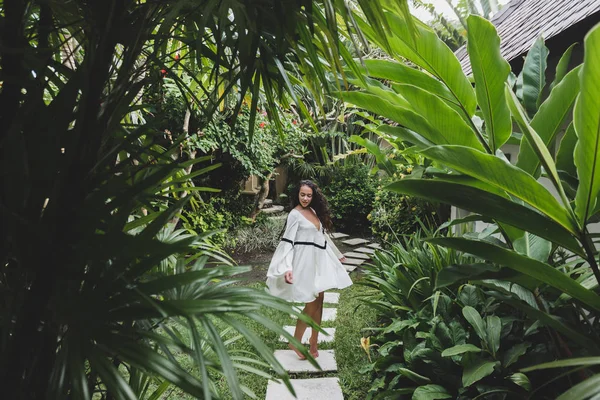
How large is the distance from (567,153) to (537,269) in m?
0.65

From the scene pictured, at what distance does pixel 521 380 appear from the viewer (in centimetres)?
199

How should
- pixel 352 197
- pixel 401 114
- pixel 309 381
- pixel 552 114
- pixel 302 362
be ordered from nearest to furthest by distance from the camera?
pixel 552 114, pixel 401 114, pixel 309 381, pixel 302 362, pixel 352 197

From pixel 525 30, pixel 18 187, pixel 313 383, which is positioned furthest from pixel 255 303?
pixel 525 30

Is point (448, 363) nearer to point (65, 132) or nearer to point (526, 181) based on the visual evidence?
point (526, 181)

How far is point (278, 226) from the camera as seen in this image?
9.27 m

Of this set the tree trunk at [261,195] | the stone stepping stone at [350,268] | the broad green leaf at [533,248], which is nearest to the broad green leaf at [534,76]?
the broad green leaf at [533,248]

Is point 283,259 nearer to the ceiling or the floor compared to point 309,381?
nearer to the ceiling

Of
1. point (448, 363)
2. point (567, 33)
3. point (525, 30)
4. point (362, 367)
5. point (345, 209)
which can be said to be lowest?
point (362, 367)

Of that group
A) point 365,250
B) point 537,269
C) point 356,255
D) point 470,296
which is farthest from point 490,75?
point 365,250

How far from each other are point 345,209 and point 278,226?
7.85 feet

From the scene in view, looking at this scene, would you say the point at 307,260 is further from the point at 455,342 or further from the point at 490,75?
the point at 490,75

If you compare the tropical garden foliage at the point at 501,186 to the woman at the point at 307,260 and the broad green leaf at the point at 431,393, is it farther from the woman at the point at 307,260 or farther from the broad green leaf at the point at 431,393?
the woman at the point at 307,260

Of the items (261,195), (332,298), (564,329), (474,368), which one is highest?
(261,195)

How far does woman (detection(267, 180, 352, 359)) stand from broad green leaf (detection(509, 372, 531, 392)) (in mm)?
2123
